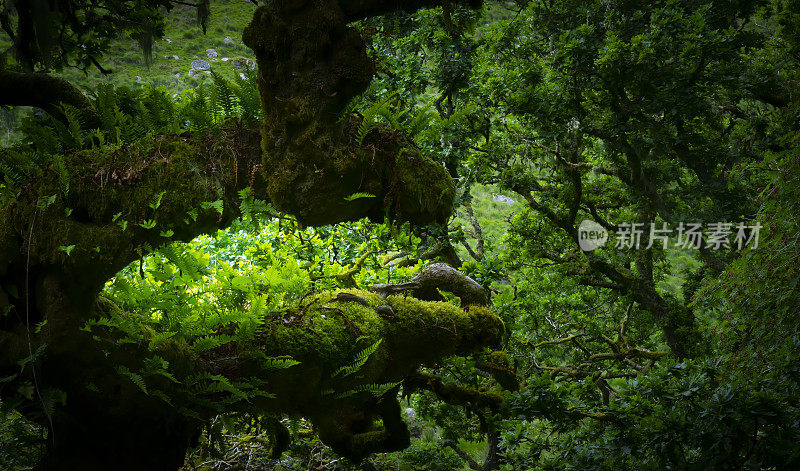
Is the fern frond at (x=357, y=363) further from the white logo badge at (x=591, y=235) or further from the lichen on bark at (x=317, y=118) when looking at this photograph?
the white logo badge at (x=591, y=235)

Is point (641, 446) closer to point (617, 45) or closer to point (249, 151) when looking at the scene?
point (249, 151)

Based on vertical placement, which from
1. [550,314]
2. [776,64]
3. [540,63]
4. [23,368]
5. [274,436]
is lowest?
[550,314]

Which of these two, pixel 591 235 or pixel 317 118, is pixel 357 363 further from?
pixel 591 235

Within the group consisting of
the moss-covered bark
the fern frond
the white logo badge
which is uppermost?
the moss-covered bark

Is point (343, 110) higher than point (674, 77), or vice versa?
point (674, 77)

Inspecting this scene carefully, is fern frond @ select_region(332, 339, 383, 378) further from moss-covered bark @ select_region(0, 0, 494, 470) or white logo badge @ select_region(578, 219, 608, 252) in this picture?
white logo badge @ select_region(578, 219, 608, 252)

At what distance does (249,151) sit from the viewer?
7.98 feet

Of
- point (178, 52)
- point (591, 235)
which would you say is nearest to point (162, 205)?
point (591, 235)

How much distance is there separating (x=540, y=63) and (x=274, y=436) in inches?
249

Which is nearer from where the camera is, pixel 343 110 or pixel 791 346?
→ pixel 343 110

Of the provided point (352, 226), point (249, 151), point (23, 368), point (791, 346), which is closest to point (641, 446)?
point (791, 346)

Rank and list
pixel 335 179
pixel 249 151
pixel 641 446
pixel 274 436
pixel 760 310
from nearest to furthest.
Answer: pixel 335 179 → pixel 249 151 → pixel 641 446 → pixel 274 436 → pixel 760 310

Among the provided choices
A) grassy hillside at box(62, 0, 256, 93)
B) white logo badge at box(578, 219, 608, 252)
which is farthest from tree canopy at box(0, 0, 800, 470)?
grassy hillside at box(62, 0, 256, 93)

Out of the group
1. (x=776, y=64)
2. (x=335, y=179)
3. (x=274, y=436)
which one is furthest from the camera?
(x=776, y=64)
